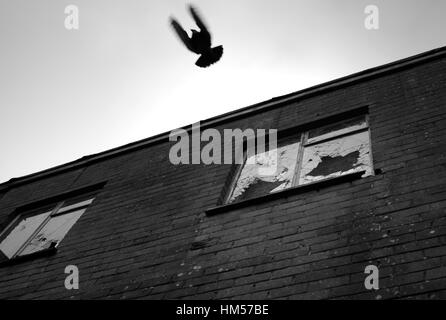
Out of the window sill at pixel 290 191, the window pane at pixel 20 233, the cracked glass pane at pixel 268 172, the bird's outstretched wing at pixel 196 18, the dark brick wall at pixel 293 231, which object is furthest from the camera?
the window pane at pixel 20 233

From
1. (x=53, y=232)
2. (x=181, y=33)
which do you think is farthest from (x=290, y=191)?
(x=53, y=232)

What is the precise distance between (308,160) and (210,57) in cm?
200

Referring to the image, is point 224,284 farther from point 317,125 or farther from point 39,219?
point 39,219

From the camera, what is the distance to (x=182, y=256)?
14.8ft

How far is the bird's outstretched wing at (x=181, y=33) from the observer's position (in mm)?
5992

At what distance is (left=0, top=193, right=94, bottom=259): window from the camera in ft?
20.9

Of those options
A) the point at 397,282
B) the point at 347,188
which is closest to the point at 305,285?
the point at 397,282

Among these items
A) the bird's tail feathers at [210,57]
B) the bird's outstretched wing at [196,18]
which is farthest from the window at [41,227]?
the bird's outstretched wing at [196,18]

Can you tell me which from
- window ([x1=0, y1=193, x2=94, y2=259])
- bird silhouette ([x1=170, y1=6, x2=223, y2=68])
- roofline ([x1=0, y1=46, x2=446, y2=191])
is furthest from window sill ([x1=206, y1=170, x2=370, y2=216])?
roofline ([x1=0, y1=46, x2=446, y2=191])

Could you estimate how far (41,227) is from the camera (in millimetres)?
6902

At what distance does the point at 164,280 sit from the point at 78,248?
1782 mm

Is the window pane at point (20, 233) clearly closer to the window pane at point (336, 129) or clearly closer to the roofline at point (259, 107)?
the roofline at point (259, 107)

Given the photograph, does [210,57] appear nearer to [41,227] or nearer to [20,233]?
[41,227]

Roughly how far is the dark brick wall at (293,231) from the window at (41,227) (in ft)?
1.78
